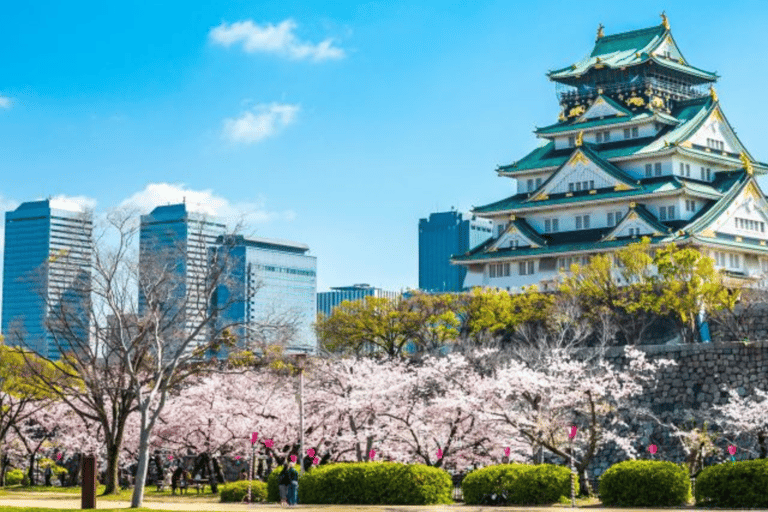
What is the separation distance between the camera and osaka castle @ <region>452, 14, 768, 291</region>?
77188 mm

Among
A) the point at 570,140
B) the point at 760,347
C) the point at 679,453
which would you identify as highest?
the point at 570,140

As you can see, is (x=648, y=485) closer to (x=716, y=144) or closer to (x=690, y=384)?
(x=690, y=384)

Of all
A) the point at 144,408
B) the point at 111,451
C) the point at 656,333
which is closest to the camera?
the point at 144,408

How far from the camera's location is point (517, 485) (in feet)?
121

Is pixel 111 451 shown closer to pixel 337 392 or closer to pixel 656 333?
pixel 337 392

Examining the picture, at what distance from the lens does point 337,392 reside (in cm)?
5069

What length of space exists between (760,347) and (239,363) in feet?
75.3

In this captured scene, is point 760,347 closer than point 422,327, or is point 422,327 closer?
point 760,347

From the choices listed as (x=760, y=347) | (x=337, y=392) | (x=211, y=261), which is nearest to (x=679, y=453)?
(x=760, y=347)

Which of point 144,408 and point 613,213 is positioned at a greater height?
point 613,213

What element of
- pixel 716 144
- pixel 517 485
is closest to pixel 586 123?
pixel 716 144

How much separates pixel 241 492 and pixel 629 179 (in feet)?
143

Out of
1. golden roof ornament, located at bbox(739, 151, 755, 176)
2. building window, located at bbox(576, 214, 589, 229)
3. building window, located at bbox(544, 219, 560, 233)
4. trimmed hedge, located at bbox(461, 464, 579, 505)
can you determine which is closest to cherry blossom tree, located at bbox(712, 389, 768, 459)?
trimmed hedge, located at bbox(461, 464, 579, 505)

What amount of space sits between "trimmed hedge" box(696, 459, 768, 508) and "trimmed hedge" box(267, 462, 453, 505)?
768 cm
